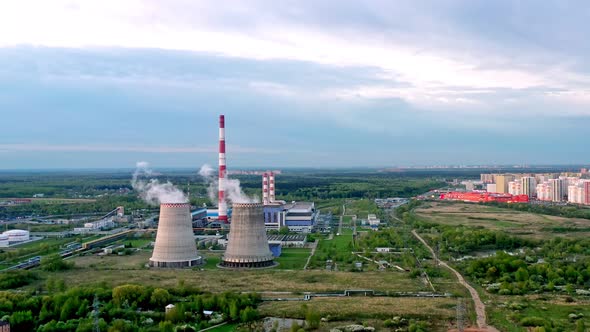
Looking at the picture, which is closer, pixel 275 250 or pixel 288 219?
pixel 275 250

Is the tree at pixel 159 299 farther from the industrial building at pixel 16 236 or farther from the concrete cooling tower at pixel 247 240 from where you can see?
the industrial building at pixel 16 236

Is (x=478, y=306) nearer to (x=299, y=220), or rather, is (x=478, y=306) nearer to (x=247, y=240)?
(x=247, y=240)

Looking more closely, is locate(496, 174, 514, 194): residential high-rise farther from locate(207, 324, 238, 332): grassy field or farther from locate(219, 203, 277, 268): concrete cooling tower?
locate(207, 324, 238, 332): grassy field

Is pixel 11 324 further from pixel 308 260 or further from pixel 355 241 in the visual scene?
pixel 355 241

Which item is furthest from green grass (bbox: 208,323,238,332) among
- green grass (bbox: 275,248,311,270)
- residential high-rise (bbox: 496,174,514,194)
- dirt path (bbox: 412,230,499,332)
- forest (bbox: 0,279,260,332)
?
residential high-rise (bbox: 496,174,514,194)

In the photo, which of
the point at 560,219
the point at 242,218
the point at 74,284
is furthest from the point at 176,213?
the point at 560,219

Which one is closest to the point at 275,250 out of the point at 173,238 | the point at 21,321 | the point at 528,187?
the point at 173,238

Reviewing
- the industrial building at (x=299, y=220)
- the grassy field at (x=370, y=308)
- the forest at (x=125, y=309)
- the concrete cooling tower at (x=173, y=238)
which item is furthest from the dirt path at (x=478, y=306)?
the industrial building at (x=299, y=220)
